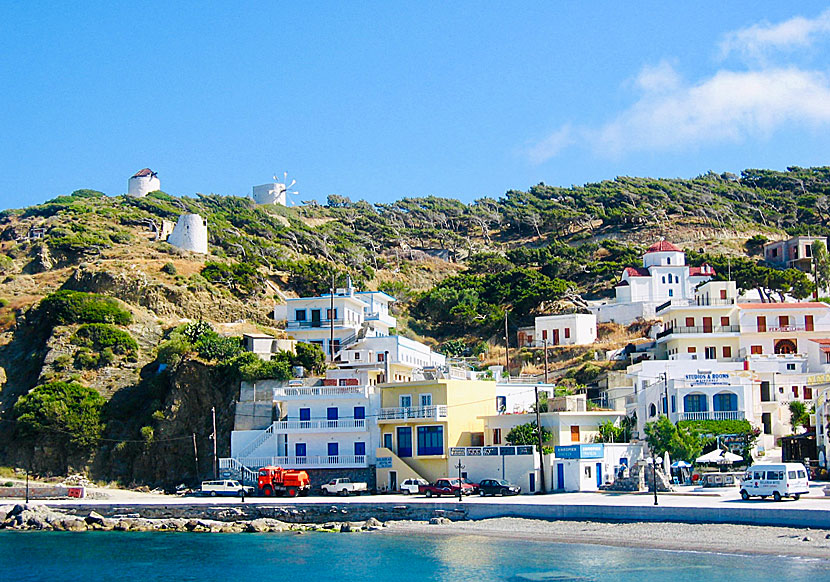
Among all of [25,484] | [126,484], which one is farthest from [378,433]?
[25,484]

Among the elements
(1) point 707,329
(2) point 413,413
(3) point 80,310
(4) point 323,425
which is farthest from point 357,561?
(3) point 80,310

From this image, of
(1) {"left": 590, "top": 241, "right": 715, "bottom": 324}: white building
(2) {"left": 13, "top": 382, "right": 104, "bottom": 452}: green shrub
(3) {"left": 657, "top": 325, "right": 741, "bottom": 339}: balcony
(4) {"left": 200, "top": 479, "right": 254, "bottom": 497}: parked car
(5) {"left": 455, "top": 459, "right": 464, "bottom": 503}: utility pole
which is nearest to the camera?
(5) {"left": 455, "top": 459, "right": 464, "bottom": 503}: utility pole

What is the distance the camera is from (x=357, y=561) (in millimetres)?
34250

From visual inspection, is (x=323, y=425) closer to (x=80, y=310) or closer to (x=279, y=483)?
(x=279, y=483)

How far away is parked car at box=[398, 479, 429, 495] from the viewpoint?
48062 mm

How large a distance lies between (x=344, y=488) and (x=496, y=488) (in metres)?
8.03

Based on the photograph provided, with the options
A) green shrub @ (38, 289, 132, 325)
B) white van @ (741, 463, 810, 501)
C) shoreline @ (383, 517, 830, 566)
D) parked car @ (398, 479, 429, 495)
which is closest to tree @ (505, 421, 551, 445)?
parked car @ (398, 479, 429, 495)

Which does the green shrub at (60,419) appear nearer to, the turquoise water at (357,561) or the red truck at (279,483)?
the red truck at (279,483)

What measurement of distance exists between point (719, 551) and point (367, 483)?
21.6 meters

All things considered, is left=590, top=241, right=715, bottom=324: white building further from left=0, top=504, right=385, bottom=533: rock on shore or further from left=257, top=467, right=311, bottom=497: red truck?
left=0, top=504, right=385, bottom=533: rock on shore

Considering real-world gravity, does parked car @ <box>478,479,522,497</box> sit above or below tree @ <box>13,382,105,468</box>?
below

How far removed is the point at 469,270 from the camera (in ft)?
346

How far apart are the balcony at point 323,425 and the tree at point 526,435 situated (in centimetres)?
800

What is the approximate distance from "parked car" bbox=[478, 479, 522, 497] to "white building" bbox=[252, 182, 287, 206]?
11042cm
